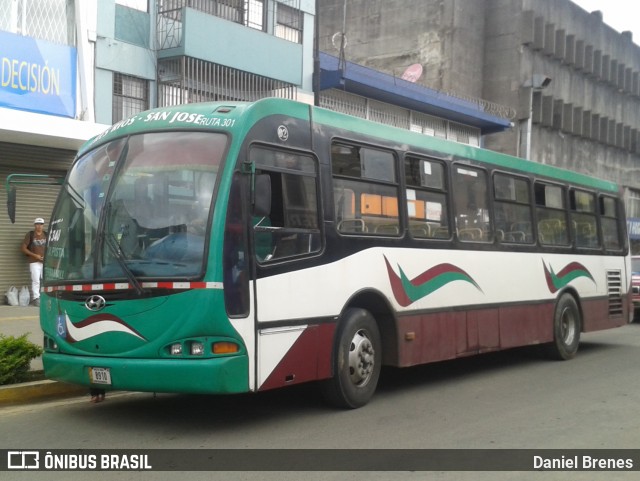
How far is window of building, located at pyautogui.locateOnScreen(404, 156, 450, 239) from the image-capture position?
29.8 ft

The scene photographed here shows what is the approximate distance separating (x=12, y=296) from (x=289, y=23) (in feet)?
32.8

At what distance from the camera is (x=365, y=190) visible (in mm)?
8430

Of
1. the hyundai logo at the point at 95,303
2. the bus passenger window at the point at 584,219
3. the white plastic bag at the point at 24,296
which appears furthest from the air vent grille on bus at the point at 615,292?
the white plastic bag at the point at 24,296

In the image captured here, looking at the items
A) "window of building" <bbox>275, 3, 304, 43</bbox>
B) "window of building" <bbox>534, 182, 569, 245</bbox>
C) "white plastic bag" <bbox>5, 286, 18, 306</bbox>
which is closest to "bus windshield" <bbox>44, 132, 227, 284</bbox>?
"window of building" <bbox>534, 182, 569, 245</bbox>

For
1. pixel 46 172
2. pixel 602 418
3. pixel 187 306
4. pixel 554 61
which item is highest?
pixel 554 61

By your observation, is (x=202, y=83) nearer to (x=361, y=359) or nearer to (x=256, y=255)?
(x=361, y=359)

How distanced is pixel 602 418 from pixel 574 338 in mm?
5018

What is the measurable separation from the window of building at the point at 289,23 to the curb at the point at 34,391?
44.4ft

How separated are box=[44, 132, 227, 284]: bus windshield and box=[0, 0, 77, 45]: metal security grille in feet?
27.7

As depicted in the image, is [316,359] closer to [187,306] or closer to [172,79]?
[187,306]

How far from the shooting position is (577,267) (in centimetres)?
1280

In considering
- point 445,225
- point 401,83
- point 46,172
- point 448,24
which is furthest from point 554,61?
point 445,225

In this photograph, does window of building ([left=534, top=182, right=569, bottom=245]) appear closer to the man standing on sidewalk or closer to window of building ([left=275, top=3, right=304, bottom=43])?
the man standing on sidewalk

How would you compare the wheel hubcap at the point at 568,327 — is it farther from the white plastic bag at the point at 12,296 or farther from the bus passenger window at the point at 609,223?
the white plastic bag at the point at 12,296
